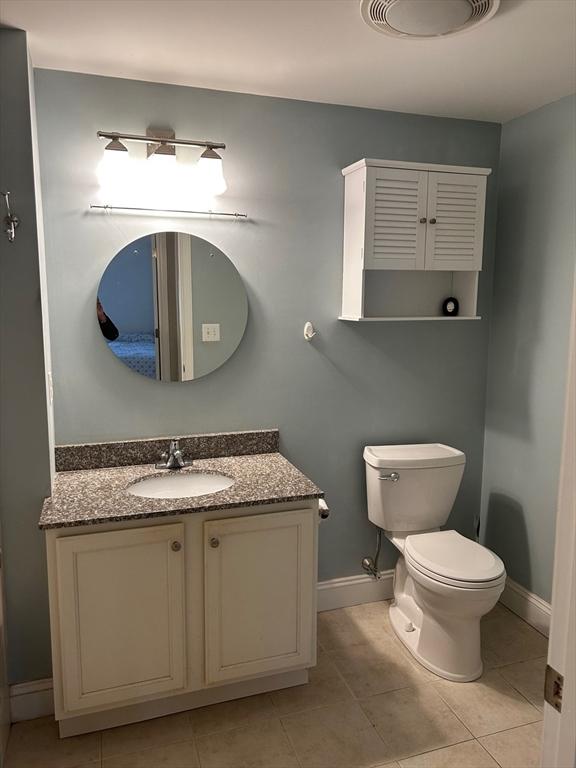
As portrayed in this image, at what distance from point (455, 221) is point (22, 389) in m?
1.91

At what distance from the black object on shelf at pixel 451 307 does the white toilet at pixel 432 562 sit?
2.11 feet

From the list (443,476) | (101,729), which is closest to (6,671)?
(101,729)

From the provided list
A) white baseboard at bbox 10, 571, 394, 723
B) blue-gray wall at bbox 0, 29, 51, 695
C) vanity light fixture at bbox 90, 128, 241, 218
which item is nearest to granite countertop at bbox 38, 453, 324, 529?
blue-gray wall at bbox 0, 29, 51, 695

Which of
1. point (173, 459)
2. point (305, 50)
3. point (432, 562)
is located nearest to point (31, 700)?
point (173, 459)

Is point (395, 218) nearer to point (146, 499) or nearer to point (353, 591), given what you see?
point (146, 499)

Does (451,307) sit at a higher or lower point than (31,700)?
higher

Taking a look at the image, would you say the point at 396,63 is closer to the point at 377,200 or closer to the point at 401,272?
the point at 377,200

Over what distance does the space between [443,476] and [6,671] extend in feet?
6.24

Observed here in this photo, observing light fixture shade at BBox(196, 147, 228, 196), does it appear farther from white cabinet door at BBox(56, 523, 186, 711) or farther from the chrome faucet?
white cabinet door at BBox(56, 523, 186, 711)

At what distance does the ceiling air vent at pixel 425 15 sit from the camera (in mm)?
1605

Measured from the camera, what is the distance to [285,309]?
2572 millimetres

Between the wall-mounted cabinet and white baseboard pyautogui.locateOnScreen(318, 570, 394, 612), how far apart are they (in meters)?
1.29

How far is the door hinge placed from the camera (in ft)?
2.77

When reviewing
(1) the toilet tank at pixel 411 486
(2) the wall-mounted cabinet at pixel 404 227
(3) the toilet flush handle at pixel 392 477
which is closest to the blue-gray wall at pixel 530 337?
(2) the wall-mounted cabinet at pixel 404 227
